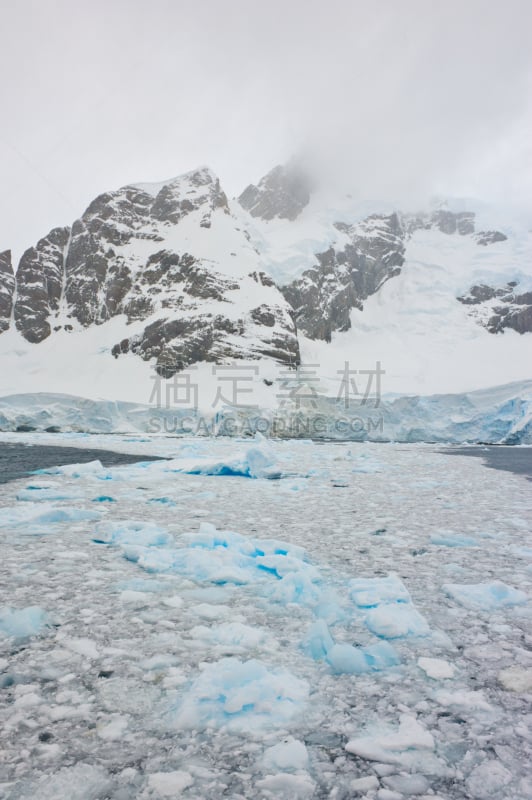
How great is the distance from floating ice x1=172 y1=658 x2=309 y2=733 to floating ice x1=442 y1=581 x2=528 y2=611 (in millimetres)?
1509

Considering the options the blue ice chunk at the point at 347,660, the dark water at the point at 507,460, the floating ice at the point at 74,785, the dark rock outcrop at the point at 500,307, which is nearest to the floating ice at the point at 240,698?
the blue ice chunk at the point at 347,660

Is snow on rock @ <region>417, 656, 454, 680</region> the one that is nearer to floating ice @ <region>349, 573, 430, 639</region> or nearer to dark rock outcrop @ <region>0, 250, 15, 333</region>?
floating ice @ <region>349, 573, 430, 639</region>

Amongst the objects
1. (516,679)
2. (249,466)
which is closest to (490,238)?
(249,466)

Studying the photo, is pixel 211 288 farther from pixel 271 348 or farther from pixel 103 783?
pixel 103 783

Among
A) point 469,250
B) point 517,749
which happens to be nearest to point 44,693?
point 517,749

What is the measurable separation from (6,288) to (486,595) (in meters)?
106

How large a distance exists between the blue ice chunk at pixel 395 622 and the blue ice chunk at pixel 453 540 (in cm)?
196

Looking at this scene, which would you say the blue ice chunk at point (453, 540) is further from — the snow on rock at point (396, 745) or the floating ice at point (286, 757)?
the floating ice at point (286, 757)

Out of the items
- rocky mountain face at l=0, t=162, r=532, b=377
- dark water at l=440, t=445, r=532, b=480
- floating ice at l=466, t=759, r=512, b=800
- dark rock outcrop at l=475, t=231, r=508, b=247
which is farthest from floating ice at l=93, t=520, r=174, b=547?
dark rock outcrop at l=475, t=231, r=508, b=247

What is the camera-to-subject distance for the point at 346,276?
337ft

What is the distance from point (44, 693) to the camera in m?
1.74

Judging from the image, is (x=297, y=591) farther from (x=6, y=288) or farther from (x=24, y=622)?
(x=6, y=288)

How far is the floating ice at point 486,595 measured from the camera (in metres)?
2.82

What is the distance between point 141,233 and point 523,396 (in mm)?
80000
